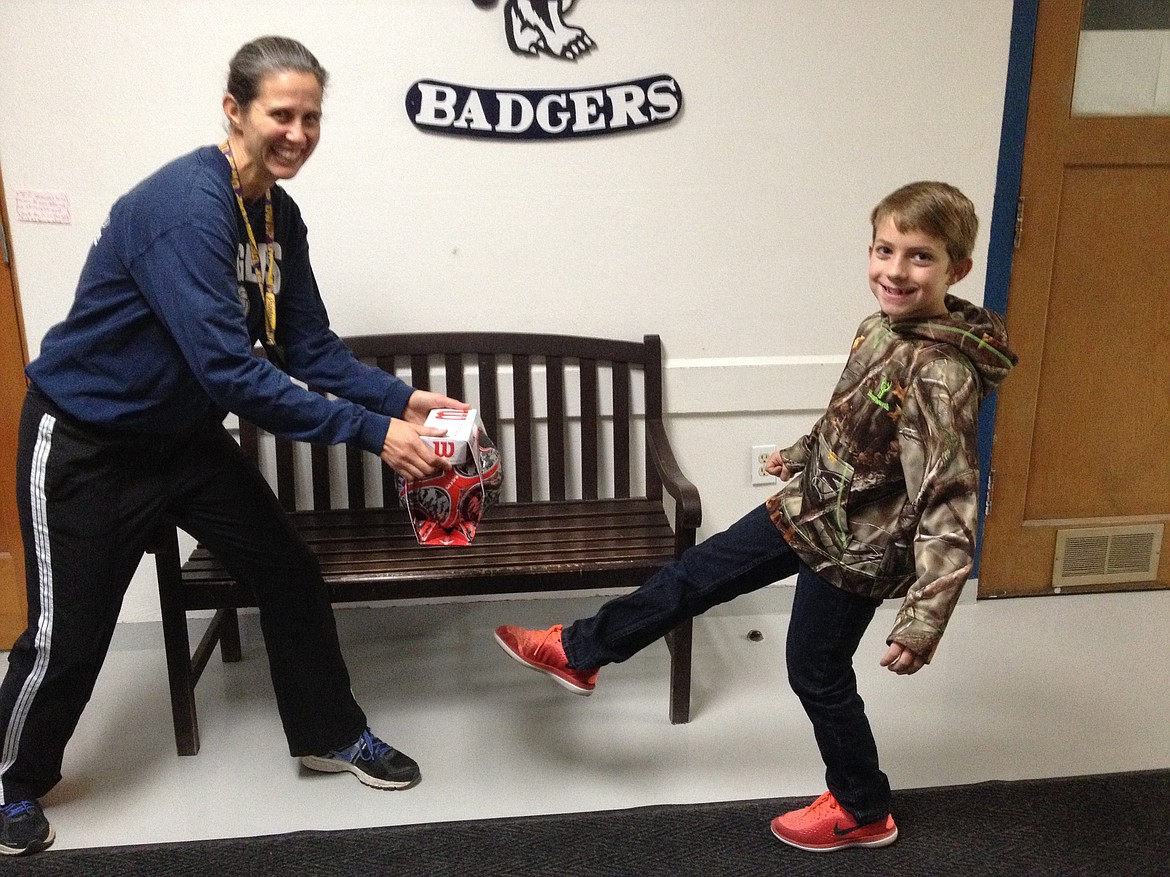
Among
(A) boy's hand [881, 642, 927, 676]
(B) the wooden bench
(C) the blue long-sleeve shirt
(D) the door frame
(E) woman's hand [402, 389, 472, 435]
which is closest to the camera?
(A) boy's hand [881, 642, 927, 676]

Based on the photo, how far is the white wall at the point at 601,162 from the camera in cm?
248

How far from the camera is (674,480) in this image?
2.50 metres

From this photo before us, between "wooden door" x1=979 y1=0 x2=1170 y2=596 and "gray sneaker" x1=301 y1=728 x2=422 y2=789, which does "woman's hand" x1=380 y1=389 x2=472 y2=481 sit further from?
"wooden door" x1=979 y1=0 x2=1170 y2=596

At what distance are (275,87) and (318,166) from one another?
2.56 feet

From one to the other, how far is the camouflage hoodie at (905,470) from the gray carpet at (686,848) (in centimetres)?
59

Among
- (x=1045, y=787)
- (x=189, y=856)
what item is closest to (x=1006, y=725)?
(x=1045, y=787)

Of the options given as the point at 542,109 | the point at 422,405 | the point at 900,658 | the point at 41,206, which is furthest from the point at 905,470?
the point at 41,206

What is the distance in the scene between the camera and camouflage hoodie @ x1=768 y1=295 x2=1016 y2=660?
1.65 m

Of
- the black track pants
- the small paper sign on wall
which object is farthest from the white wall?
the black track pants

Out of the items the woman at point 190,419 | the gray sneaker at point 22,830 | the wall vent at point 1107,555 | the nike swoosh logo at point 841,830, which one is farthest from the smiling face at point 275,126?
the wall vent at point 1107,555

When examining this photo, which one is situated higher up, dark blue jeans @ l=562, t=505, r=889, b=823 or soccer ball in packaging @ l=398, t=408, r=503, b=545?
soccer ball in packaging @ l=398, t=408, r=503, b=545

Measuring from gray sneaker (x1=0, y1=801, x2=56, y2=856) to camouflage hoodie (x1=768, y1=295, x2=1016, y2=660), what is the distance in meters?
1.62

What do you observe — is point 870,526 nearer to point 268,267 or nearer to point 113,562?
Answer: point 268,267

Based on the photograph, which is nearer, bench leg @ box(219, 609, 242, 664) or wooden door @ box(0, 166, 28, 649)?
wooden door @ box(0, 166, 28, 649)
